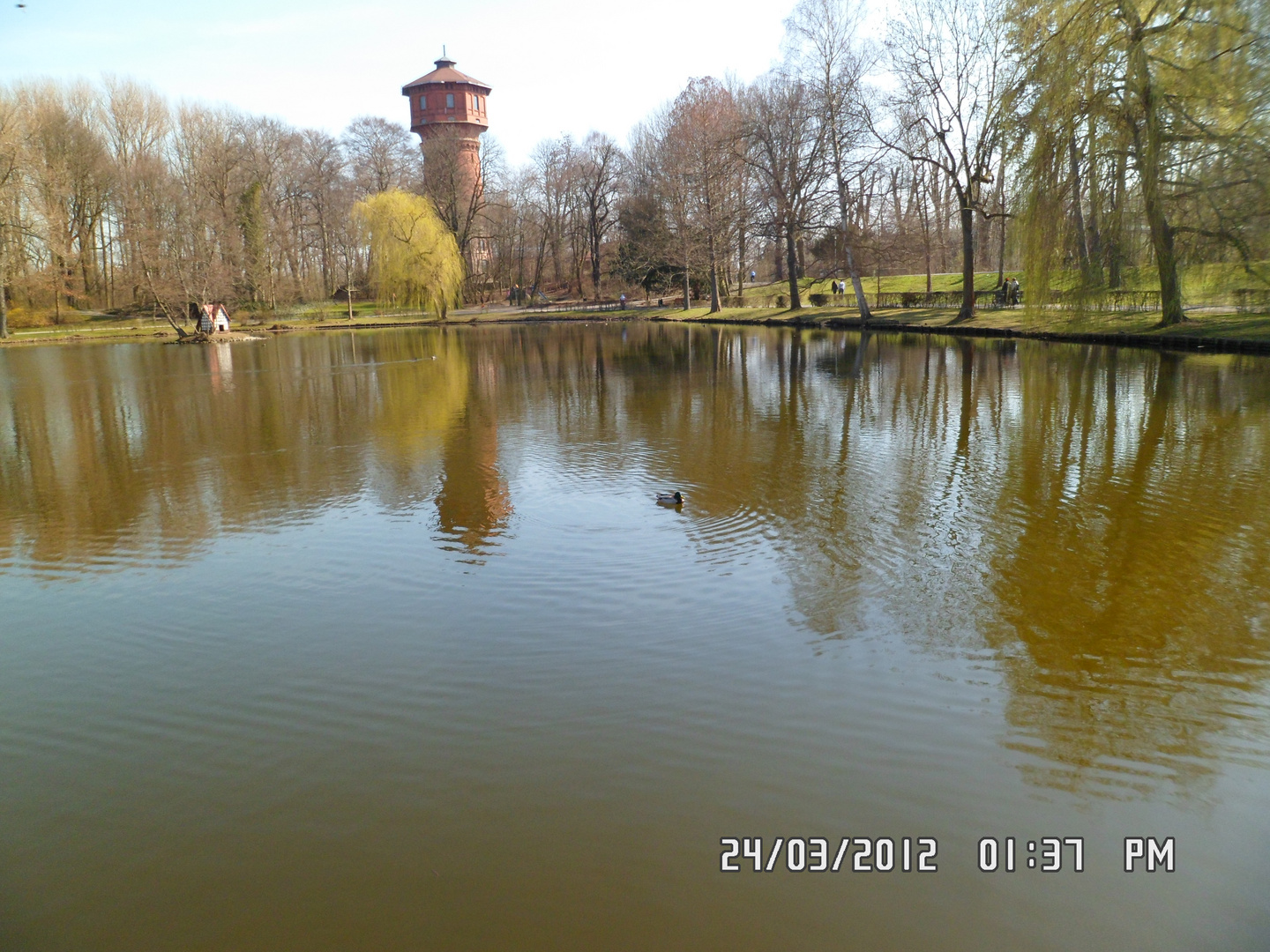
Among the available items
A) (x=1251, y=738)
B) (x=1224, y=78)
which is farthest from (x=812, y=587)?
(x=1224, y=78)

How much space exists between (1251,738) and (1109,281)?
19583 mm

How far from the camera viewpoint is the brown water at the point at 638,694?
3.80 m

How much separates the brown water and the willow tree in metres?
8.43

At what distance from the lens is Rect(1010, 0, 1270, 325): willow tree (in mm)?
17203

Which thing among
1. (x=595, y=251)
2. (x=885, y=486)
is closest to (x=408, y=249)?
(x=595, y=251)

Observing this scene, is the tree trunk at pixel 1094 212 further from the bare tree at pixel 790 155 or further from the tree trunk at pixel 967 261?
the bare tree at pixel 790 155

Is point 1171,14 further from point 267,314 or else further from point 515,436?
point 267,314

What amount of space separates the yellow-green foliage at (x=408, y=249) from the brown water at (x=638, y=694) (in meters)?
39.7

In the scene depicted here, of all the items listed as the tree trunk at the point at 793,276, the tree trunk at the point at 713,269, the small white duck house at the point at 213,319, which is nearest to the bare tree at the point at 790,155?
the tree trunk at the point at 793,276

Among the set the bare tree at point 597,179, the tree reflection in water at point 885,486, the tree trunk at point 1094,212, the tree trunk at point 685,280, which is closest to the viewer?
the tree reflection in water at point 885,486

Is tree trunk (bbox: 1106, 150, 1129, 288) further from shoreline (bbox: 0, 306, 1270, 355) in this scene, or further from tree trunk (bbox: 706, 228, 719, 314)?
tree trunk (bbox: 706, 228, 719, 314)

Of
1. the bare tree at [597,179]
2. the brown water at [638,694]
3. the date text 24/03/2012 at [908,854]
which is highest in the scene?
the bare tree at [597,179]

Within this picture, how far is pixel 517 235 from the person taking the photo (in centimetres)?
6812

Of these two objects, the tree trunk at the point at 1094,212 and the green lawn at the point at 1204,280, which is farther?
→ the tree trunk at the point at 1094,212
